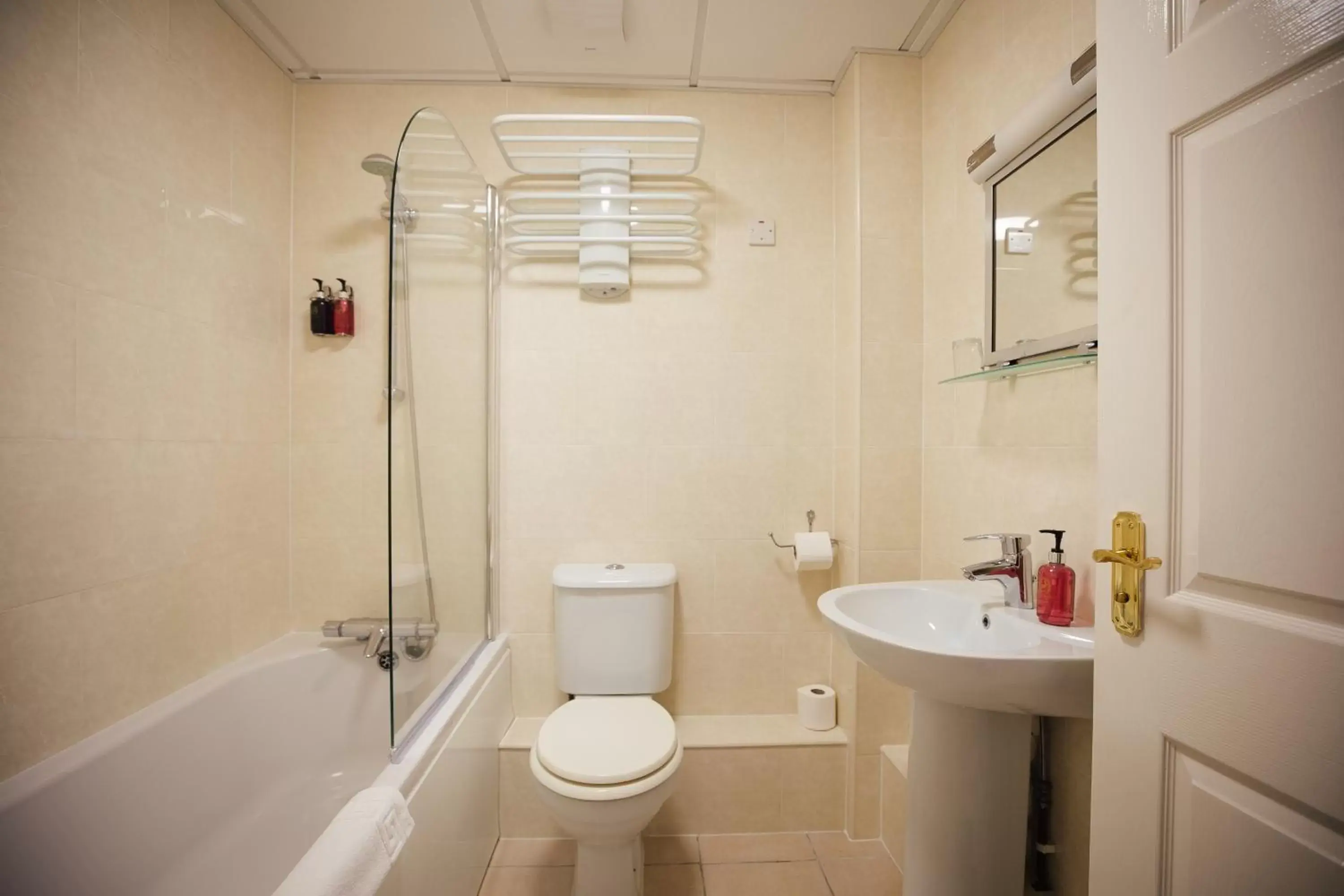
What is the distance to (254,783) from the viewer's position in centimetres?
138

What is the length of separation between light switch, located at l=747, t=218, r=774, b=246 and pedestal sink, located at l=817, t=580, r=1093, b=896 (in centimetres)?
116

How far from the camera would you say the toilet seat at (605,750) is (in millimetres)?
1166

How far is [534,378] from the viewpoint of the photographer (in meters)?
1.77

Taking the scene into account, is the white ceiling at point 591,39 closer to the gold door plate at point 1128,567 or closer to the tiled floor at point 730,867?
the gold door plate at point 1128,567

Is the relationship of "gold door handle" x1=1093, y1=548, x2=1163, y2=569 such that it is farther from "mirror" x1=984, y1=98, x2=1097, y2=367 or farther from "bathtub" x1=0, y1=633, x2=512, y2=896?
"bathtub" x1=0, y1=633, x2=512, y2=896

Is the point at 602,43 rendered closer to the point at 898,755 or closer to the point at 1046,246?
the point at 1046,246

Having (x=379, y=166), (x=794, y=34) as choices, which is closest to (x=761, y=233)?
(x=794, y=34)

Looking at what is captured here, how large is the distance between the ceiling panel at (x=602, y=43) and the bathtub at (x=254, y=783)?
5.88 feet

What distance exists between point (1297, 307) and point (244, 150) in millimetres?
2245

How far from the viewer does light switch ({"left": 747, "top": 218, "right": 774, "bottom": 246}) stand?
1.78m

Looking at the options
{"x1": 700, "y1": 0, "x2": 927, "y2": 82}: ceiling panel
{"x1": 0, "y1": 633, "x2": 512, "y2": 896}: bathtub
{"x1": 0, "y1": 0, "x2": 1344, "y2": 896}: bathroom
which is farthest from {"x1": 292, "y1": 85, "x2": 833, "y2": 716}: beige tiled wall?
{"x1": 0, "y1": 633, "x2": 512, "y2": 896}: bathtub

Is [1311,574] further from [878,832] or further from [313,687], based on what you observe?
[313,687]

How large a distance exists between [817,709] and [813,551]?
504mm

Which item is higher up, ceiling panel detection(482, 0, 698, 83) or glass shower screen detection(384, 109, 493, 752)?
ceiling panel detection(482, 0, 698, 83)
